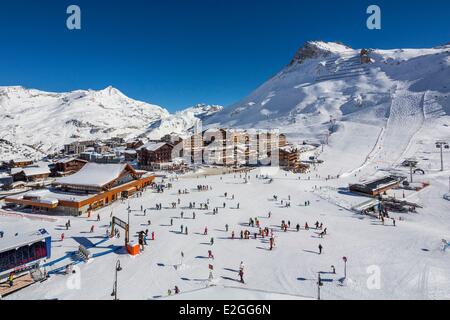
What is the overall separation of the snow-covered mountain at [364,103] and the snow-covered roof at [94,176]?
202 feet

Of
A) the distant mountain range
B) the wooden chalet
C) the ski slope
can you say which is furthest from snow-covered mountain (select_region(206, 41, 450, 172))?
the wooden chalet

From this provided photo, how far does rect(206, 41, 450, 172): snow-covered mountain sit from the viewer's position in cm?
9250

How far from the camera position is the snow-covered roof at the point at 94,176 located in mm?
34497

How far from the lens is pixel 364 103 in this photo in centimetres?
12669

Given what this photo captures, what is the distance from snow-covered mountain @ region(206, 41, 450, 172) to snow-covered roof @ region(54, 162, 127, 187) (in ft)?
202

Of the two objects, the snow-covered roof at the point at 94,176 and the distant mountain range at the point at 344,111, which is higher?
the distant mountain range at the point at 344,111

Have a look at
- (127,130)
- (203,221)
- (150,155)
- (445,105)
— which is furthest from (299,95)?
(203,221)

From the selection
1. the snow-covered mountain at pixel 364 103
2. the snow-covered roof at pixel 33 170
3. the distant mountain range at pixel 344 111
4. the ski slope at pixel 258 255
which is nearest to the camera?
the ski slope at pixel 258 255

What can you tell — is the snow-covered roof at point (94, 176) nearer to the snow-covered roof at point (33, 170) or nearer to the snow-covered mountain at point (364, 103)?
the snow-covered roof at point (33, 170)

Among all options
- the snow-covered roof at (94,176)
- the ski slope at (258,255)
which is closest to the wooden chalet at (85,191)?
the snow-covered roof at (94,176)

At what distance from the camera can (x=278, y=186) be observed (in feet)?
144

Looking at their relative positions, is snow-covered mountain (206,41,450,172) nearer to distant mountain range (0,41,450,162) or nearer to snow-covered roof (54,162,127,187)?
distant mountain range (0,41,450,162)

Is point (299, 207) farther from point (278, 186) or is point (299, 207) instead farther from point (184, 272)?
point (184, 272)

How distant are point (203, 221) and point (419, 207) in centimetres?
2848
